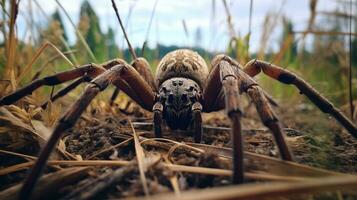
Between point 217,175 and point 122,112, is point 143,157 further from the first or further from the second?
point 122,112

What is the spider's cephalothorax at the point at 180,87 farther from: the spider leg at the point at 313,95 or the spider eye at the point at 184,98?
the spider leg at the point at 313,95

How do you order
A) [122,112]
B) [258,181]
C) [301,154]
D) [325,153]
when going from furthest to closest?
1. [122,112]
2. [301,154]
3. [325,153]
4. [258,181]

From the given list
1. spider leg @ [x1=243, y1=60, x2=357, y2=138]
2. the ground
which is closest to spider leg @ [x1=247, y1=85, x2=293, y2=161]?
the ground

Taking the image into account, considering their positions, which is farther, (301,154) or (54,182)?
(301,154)

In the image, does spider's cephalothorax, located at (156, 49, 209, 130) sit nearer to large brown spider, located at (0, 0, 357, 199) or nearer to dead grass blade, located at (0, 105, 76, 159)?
large brown spider, located at (0, 0, 357, 199)

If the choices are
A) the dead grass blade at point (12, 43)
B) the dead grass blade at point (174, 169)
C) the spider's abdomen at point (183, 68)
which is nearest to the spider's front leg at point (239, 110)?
the dead grass blade at point (174, 169)

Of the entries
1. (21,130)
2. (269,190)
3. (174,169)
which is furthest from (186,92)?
(269,190)

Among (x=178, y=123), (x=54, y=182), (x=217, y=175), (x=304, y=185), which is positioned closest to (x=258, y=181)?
(x=217, y=175)

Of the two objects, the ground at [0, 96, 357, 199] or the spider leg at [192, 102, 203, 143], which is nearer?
the ground at [0, 96, 357, 199]
